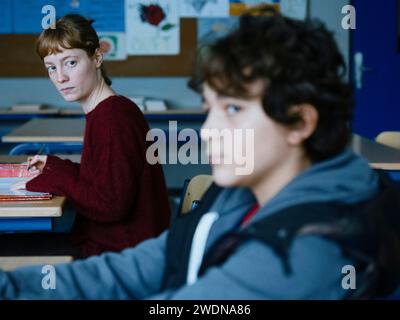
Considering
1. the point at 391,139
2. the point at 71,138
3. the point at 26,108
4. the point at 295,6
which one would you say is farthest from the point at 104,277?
the point at 295,6

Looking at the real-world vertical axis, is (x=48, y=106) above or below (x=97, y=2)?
below

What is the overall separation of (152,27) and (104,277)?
348cm

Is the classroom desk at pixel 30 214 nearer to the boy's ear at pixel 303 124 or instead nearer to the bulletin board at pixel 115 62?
the boy's ear at pixel 303 124

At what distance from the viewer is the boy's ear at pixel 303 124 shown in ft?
2.44

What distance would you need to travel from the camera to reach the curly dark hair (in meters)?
0.73

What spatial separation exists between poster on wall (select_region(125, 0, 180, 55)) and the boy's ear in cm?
361

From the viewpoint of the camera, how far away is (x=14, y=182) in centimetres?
180

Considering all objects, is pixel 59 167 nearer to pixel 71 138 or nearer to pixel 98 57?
pixel 98 57

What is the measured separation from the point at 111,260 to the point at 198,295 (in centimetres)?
27

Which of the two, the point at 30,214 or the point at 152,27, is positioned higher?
the point at 152,27

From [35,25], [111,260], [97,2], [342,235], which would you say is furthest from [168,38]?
[342,235]

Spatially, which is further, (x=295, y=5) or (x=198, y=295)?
(x=295, y=5)

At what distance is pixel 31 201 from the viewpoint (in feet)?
5.41

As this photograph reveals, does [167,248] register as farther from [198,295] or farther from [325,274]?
[325,274]
